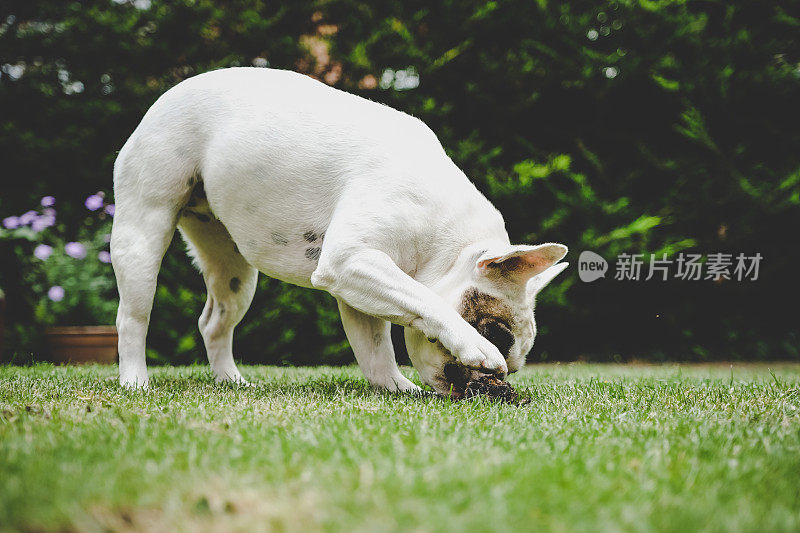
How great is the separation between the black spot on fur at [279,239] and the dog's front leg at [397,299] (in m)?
0.28

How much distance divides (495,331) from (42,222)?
3.74 metres

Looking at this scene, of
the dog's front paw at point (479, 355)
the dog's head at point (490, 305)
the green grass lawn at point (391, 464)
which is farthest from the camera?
the dog's head at point (490, 305)

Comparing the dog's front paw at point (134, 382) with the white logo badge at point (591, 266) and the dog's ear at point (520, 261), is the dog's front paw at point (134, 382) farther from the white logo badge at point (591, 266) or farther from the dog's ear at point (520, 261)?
the white logo badge at point (591, 266)

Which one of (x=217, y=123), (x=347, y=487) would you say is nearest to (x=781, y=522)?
(x=347, y=487)

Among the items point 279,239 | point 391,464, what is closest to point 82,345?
point 279,239

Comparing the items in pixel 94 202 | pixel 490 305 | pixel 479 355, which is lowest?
pixel 479 355

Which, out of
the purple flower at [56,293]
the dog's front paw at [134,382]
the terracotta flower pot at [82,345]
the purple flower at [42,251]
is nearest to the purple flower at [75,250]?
the purple flower at [42,251]

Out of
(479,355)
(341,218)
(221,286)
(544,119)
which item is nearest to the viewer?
(479,355)

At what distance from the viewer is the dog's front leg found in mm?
2303

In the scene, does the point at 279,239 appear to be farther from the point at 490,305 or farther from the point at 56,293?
the point at 56,293

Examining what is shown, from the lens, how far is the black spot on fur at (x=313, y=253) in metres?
2.86

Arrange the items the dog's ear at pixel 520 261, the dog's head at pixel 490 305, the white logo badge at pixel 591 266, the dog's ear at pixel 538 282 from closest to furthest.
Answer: the dog's ear at pixel 520 261, the dog's head at pixel 490 305, the dog's ear at pixel 538 282, the white logo badge at pixel 591 266

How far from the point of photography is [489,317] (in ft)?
8.26

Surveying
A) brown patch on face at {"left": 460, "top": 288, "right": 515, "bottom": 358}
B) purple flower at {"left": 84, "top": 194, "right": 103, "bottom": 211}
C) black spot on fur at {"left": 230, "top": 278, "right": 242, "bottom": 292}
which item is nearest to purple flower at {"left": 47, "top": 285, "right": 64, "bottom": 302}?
purple flower at {"left": 84, "top": 194, "right": 103, "bottom": 211}
